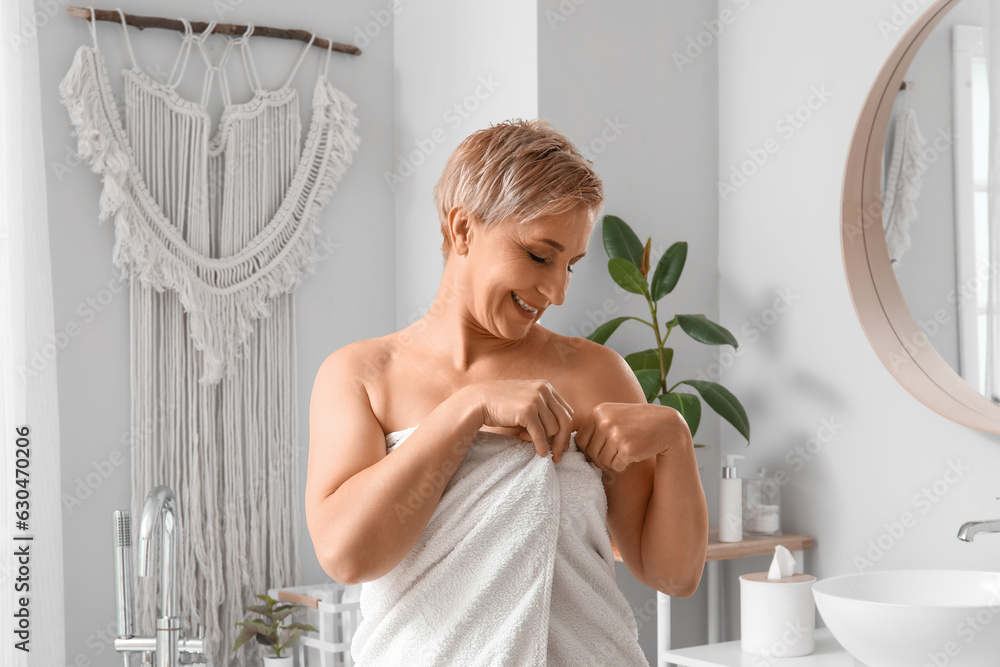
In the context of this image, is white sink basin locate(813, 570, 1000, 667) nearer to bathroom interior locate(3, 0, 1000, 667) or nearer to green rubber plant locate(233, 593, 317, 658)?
bathroom interior locate(3, 0, 1000, 667)

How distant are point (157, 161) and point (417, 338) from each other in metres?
1.41

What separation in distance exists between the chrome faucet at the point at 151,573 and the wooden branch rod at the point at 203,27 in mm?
1368

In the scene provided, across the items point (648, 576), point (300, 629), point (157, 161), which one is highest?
point (157, 161)

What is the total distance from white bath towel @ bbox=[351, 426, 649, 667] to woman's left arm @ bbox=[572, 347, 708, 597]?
0.15 ft

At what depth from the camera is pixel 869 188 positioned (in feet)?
6.16

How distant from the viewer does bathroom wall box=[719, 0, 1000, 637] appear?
1.78 m

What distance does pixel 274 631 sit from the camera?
2076 millimetres

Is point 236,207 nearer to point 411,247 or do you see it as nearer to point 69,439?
point 411,247

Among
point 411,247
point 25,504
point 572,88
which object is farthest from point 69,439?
point 572,88

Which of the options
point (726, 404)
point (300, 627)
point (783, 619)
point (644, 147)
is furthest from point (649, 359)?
point (300, 627)

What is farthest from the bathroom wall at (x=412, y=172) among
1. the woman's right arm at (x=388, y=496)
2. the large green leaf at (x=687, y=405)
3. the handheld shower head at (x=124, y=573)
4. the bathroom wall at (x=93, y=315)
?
the woman's right arm at (x=388, y=496)

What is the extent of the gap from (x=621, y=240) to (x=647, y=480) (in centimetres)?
113

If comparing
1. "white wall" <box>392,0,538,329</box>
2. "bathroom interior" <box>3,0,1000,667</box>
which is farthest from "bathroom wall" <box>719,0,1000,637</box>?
"white wall" <box>392,0,538,329</box>

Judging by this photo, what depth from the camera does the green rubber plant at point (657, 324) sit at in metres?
1.96
